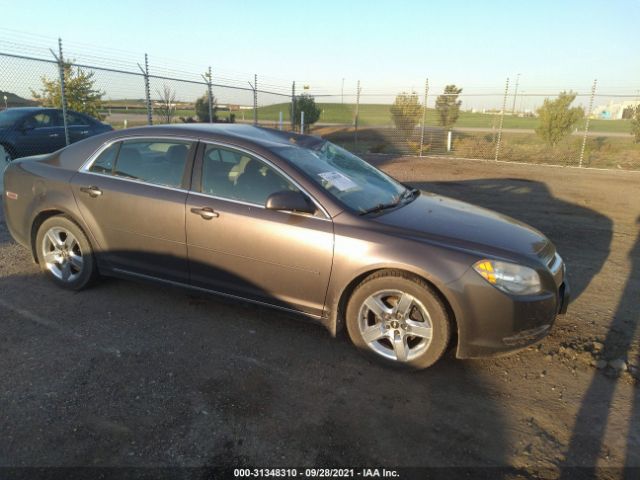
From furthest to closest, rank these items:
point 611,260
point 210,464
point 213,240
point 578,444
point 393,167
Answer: point 393,167 < point 611,260 < point 213,240 < point 578,444 < point 210,464

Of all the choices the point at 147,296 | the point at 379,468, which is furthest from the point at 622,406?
the point at 147,296

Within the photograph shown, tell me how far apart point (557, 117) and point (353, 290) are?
18.7 metres

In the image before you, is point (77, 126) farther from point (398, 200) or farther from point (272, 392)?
point (272, 392)

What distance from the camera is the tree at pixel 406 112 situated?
60.4ft

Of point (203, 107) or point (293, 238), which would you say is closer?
point (293, 238)

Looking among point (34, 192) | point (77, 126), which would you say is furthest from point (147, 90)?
point (34, 192)

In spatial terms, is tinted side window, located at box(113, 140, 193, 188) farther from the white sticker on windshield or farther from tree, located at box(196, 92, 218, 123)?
tree, located at box(196, 92, 218, 123)

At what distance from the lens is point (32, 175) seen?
14.1 feet

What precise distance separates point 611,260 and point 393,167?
8.81 meters

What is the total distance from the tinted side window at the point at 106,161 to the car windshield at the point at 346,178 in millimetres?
1526

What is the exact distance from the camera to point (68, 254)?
13.9 feet

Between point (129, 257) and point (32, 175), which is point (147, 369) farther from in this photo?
point (32, 175)

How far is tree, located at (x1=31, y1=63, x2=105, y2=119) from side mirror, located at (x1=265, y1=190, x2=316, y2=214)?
11964 mm

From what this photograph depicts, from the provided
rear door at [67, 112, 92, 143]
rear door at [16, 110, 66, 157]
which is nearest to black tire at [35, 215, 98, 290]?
rear door at [16, 110, 66, 157]
